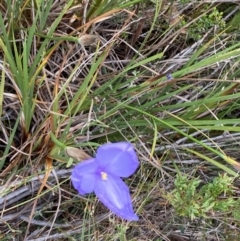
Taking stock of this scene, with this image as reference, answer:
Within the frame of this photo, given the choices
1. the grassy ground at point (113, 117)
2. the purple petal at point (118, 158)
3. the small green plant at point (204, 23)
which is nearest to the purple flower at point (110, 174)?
the purple petal at point (118, 158)

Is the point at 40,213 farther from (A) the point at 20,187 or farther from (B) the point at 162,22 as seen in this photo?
(B) the point at 162,22

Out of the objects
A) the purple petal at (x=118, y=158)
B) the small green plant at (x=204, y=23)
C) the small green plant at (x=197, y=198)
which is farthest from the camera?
the small green plant at (x=204, y=23)

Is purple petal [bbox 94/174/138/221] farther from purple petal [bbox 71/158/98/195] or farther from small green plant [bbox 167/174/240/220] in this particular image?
small green plant [bbox 167/174/240/220]

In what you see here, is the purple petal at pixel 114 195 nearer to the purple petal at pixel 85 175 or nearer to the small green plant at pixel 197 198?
the purple petal at pixel 85 175

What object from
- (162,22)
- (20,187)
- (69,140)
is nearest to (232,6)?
(162,22)

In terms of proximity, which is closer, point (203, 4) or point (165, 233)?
point (165, 233)

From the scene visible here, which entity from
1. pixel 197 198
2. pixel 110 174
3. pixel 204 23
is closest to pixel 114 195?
pixel 110 174

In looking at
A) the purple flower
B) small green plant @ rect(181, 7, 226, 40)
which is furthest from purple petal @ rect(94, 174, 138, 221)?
small green plant @ rect(181, 7, 226, 40)
